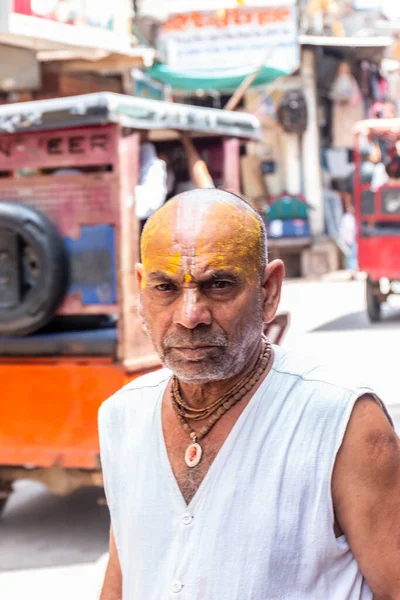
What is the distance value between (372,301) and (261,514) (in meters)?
10.5

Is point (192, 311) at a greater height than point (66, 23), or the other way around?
point (66, 23)

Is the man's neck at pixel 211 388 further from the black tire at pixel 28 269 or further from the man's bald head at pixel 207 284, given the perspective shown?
the black tire at pixel 28 269

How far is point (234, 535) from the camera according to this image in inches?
58.7

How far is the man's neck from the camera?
1.62m

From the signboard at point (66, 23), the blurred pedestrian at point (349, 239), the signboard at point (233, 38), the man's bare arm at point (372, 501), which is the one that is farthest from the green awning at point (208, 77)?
the man's bare arm at point (372, 501)

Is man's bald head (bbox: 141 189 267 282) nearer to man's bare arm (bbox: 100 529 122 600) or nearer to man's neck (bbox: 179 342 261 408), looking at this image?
man's neck (bbox: 179 342 261 408)

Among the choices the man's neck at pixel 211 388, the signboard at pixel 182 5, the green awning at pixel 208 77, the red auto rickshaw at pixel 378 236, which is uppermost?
the signboard at pixel 182 5

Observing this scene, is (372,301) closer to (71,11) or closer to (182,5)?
(71,11)

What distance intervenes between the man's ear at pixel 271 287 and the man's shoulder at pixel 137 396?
239mm

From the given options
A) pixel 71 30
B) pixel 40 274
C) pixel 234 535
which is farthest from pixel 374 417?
pixel 71 30

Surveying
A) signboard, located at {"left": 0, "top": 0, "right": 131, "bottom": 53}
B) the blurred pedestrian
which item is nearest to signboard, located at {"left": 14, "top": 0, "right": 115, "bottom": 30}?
signboard, located at {"left": 0, "top": 0, "right": 131, "bottom": 53}

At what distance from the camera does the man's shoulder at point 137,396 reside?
176cm

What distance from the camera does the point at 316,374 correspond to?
1.59 m

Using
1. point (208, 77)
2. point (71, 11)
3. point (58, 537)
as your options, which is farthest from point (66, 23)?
point (58, 537)
